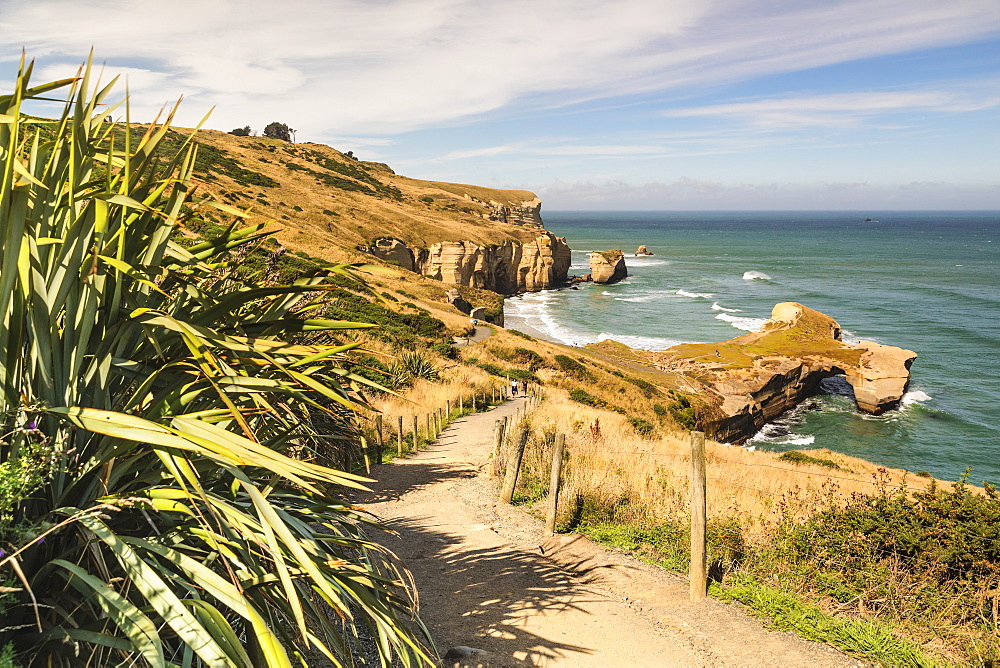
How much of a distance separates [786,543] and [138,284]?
663 cm

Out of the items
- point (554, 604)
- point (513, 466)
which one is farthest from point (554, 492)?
point (554, 604)

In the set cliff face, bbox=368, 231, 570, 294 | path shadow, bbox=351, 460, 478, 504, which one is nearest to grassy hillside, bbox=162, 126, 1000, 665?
path shadow, bbox=351, 460, 478, 504

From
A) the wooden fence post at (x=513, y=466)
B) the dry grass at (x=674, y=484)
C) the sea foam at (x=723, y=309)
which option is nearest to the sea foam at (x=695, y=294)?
the sea foam at (x=723, y=309)

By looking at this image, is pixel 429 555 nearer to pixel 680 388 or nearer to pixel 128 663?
pixel 128 663

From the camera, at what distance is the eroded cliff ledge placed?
3122 centimetres

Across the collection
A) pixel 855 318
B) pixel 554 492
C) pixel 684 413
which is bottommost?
pixel 684 413

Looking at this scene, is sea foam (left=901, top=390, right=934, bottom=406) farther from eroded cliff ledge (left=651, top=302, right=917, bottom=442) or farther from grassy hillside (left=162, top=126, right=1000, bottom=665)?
grassy hillside (left=162, top=126, right=1000, bottom=665)

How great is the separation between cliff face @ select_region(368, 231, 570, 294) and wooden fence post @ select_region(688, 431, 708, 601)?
137ft

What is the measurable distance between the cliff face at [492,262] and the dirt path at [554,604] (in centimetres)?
3982

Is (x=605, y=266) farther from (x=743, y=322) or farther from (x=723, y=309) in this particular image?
(x=743, y=322)

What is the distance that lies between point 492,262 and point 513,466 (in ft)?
188

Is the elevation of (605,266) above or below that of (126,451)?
below

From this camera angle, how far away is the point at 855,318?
5909 cm

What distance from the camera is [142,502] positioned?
2.32 metres
